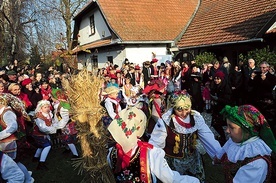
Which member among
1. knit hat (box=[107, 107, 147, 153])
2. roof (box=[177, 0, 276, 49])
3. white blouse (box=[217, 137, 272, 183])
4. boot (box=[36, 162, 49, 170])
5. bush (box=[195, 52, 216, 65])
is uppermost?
roof (box=[177, 0, 276, 49])

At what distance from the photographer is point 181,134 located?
3.23 m

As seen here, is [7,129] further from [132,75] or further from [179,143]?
[132,75]

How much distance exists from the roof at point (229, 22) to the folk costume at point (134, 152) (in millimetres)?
11084

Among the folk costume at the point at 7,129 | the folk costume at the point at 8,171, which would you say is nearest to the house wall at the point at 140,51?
the folk costume at the point at 7,129

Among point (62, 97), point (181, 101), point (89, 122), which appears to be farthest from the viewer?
point (62, 97)

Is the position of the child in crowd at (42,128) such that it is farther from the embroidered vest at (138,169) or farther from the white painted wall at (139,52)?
the white painted wall at (139,52)

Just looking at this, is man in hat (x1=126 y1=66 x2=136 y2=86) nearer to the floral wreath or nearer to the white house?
the white house

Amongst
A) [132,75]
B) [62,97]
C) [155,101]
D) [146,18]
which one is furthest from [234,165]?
[146,18]

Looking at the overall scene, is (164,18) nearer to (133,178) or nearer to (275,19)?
(275,19)

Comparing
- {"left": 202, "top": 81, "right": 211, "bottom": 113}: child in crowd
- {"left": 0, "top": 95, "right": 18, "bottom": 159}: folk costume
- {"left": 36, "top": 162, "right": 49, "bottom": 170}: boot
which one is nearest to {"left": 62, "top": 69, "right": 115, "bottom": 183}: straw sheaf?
{"left": 0, "top": 95, "right": 18, "bottom": 159}: folk costume

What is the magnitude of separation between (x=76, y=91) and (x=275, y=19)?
36.0ft

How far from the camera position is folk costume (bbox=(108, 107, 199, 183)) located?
241cm

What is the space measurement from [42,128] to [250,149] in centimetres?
401

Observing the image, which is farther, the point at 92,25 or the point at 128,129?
the point at 92,25
